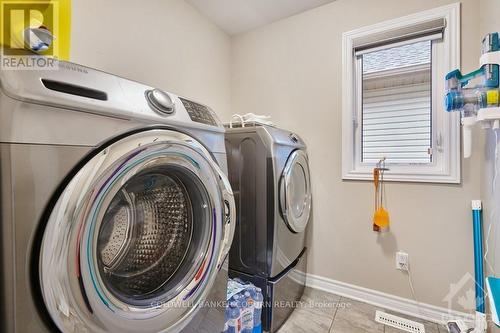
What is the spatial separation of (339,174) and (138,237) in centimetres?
149

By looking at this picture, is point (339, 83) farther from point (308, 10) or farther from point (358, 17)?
point (308, 10)

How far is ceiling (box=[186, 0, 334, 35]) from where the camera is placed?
189 cm

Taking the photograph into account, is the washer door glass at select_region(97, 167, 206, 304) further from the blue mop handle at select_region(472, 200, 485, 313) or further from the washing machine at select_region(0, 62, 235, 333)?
the blue mop handle at select_region(472, 200, 485, 313)

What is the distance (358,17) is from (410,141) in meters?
1.01

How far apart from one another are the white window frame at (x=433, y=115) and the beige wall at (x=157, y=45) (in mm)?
1146

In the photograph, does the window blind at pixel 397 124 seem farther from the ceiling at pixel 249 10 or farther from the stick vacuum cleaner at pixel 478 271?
the ceiling at pixel 249 10

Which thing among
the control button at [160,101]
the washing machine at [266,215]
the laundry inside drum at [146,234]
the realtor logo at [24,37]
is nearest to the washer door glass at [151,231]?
the laundry inside drum at [146,234]

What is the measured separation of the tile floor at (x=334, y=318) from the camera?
1428 mm

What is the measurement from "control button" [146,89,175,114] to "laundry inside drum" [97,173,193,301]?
0.23 metres

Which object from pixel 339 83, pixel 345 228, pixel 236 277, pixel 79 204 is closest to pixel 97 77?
pixel 79 204

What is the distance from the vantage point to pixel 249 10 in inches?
78.5

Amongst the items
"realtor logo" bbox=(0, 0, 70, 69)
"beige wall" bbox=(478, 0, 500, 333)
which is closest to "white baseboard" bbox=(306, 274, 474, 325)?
"beige wall" bbox=(478, 0, 500, 333)

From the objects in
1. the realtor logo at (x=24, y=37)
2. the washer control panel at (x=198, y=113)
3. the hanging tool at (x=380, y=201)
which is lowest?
the hanging tool at (x=380, y=201)

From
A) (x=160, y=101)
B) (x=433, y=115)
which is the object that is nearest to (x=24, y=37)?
(x=160, y=101)
